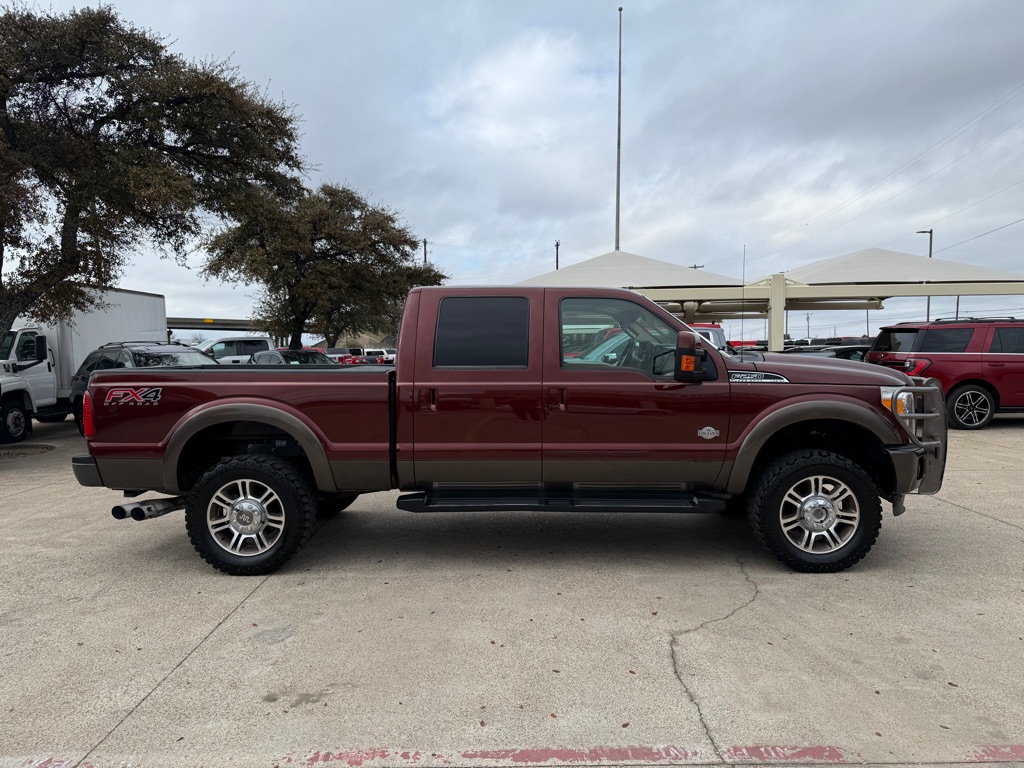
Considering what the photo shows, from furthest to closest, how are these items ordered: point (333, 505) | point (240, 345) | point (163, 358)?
Result: point (240, 345)
point (163, 358)
point (333, 505)

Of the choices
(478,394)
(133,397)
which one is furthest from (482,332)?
(133,397)

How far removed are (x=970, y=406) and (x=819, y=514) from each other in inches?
346

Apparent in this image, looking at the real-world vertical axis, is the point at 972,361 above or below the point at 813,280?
below

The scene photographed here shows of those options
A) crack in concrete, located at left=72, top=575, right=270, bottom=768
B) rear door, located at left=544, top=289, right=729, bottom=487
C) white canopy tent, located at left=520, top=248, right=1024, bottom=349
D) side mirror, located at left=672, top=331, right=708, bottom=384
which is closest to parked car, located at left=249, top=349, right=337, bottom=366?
white canopy tent, located at left=520, top=248, right=1024, bottom=349

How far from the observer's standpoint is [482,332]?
453cm

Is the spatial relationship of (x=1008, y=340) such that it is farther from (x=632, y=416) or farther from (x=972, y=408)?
(x=632, y=416)

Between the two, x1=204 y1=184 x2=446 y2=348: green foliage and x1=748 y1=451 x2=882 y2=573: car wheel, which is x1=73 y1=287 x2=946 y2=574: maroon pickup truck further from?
x1=204 y1=184 x2=446 y2=348: green foliage

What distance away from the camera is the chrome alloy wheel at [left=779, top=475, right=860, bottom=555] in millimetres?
4391

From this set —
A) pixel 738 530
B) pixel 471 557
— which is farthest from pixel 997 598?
pixel 471 557

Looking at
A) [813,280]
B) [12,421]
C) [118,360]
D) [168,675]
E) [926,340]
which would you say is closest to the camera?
[168,675]

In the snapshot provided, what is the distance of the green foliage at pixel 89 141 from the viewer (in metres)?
10.4

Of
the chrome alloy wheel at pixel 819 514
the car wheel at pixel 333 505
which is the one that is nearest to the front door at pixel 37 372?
the car wheel at pixel 333 505

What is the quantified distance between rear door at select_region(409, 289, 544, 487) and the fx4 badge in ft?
5.71

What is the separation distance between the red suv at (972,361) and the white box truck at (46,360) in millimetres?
13951
